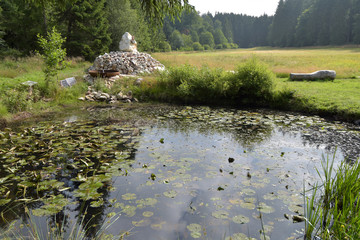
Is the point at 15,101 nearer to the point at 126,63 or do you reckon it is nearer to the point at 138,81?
the point at 138,81

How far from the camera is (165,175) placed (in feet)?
16.2

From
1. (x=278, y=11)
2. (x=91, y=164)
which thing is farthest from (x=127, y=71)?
(x=278, y=11)

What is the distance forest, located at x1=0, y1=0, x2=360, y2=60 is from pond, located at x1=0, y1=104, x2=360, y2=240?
11.3 ft

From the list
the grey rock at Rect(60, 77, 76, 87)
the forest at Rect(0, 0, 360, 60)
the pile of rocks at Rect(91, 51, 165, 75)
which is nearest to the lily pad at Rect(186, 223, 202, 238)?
the forest at Rect(0, 0, 360, 60)

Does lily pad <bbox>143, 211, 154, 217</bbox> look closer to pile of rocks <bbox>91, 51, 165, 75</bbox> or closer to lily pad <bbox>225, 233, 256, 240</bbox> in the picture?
lily pad <bbox>225, 233, 256, 240</bbox>

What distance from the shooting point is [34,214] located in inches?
144

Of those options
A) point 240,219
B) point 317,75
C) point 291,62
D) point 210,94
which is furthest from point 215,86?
point 291,62

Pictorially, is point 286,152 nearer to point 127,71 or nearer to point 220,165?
point 220,165

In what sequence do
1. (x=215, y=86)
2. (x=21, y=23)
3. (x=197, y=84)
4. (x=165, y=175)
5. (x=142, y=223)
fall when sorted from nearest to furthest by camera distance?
(x=142, y=223)
(x=165, y=175)
(x=215, y=86)
(x=197, y=84)
(x=21, y=23)

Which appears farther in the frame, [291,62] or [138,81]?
[291,62]

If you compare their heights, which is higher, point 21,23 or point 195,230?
point 21,23

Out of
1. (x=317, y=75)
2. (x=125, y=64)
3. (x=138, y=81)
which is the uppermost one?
(x=125, y=64)

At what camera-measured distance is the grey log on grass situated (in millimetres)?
14124

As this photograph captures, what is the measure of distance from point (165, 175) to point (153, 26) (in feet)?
14.7
